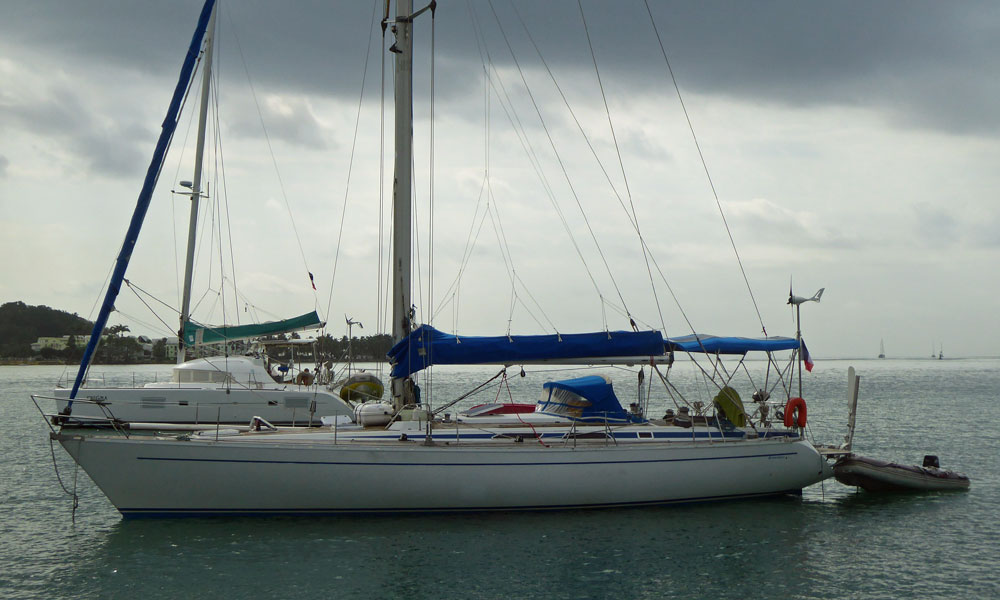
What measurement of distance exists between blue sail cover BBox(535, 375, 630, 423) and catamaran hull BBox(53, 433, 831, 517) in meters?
1.43

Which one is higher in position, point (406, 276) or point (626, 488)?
point (406, 276)

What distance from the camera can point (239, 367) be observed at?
30.8 meters

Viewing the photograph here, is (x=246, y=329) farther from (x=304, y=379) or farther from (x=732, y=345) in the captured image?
(x=732, y=345)

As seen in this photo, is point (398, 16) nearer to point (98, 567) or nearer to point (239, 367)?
point (98, 567)

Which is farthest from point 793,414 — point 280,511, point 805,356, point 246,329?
point 246,329

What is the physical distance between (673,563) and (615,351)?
4.51 metres

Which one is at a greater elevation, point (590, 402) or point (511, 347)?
point (511, 347)

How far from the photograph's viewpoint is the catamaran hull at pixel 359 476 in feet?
45.0

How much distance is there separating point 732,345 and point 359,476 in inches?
337

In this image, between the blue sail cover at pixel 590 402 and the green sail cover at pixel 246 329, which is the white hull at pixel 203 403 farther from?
the blue sail cover at pixel 590 402

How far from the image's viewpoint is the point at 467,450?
553 inches

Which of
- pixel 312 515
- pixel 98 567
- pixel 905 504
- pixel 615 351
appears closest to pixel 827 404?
pixel 905 504

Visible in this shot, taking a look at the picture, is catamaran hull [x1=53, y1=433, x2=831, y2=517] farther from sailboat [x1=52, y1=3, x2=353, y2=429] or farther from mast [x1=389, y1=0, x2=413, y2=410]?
sailboat [x1=52, y1=3, x2=353, y2=429]

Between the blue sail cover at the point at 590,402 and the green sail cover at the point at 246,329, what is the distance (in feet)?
57.1
